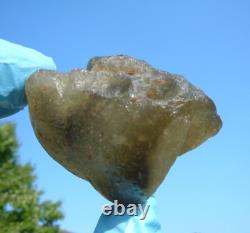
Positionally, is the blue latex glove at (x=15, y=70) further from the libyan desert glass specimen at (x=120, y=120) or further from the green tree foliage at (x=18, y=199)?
the green tree foliage at (x=18, y=199)

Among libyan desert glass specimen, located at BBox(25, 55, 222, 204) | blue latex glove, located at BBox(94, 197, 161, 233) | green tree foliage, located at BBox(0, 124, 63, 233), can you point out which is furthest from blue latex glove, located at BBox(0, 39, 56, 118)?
green tree foliage, located at BBox(0, 124, 63, 233)

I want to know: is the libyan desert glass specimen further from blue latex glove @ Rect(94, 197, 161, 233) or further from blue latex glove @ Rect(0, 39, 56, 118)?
blue latex glove @ Rect(0, 39, 56, 118)

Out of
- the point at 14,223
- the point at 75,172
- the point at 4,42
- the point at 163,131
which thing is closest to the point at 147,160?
the point at 163,131

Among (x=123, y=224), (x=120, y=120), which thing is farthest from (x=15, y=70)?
(x=123, y=224)

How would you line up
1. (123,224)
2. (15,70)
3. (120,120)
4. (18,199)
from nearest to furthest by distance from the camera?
(120,120) → (123,224) → (15,70) → (18,199)

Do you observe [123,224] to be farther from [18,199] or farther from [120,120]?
[18,199]

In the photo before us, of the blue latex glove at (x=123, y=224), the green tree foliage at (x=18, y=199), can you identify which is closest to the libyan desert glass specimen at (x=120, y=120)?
the blue latex glove at (x=123, y=224)
